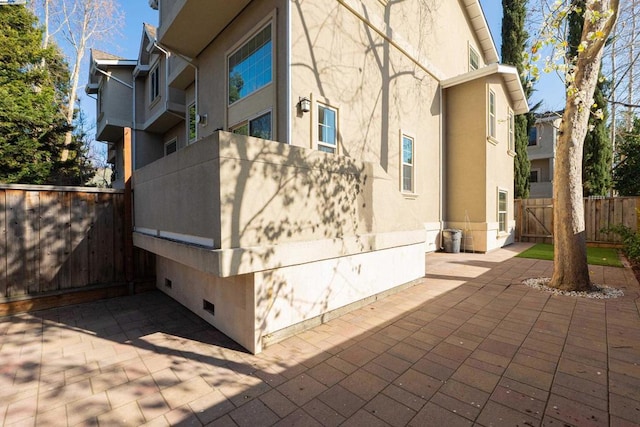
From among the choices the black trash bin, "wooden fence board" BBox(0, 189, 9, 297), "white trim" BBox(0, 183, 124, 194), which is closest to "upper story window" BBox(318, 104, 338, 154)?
"white trim" BBox(0, 183, 124, 194)

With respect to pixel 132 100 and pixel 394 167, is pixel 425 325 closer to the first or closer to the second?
pixel 394 167

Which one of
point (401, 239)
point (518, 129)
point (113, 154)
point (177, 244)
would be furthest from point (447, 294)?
point (113, 154)

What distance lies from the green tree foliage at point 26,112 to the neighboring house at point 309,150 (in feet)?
8.12

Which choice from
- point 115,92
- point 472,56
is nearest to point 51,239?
A: point 115,92

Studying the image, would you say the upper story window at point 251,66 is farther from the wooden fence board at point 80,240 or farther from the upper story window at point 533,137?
the upper story window at point 533,137

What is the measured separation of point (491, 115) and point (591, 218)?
6400 mm

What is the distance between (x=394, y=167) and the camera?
8.87m

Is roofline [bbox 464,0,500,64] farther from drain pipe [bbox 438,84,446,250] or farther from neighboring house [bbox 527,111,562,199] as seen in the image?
neighboring house [bbox 527,111,562,199]

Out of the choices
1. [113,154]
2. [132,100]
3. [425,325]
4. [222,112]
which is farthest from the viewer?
[113,154]

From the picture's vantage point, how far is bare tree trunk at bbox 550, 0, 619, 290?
227 inches

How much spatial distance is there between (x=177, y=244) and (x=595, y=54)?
804 centimetres

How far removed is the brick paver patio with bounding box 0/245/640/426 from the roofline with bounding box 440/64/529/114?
8239 mm

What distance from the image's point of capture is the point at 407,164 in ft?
31.2

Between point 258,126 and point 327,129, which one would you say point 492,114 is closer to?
point 327,129
